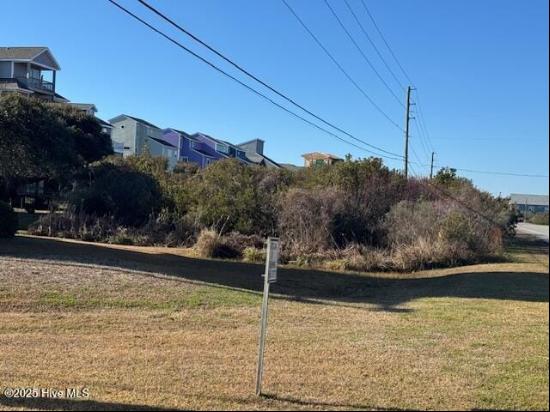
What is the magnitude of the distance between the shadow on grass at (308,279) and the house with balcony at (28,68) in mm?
44359

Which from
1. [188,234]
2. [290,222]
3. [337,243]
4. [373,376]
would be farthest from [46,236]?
[373,376]

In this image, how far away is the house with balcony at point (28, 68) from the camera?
5981cm

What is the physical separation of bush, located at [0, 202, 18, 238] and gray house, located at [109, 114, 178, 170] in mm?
62881

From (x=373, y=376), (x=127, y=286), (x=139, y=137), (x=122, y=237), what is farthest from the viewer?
(x=139, y=137)

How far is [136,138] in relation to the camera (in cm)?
8412

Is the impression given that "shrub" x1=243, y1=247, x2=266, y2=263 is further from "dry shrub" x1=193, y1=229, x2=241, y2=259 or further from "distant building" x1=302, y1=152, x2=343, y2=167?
"distant building" x1=302, y1=152, x2=343, y2=167

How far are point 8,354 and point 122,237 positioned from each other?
650 inches

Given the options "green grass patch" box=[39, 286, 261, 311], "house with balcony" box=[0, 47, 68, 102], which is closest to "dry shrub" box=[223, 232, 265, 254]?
"green grass patch" box=[39, 286, 261, 311]

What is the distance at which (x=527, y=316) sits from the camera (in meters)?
11.2

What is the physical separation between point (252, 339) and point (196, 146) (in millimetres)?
86955

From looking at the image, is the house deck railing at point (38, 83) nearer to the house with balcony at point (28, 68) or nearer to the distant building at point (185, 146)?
the house with balcony at point (28, 68)

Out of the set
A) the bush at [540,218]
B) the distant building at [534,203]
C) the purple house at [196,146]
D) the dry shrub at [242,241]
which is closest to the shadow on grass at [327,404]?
the distant building at [534,203]

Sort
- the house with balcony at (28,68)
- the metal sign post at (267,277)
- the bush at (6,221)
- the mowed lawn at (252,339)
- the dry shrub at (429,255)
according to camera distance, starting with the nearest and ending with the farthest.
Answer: the metal sign post at (267,277), the mowed lawn at (252,339), the bush at (6,221), the dry shrub at (429,255), the house with balcony at (28,68)

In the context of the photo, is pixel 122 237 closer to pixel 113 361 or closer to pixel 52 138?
pixel 52 138
